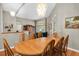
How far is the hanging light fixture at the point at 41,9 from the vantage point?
60.6 inches

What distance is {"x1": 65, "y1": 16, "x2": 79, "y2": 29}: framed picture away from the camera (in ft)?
4.99

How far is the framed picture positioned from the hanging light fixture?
0.35 metres

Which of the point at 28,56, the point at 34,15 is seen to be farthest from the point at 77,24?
the point at 28,56

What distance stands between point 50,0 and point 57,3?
11 centimetres

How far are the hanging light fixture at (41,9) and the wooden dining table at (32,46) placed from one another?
1.27 ft

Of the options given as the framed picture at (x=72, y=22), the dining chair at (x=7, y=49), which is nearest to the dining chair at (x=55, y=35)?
the framed picture at (x=72, y=22)

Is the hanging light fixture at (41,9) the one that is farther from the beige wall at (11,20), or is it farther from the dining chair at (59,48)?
the dining chair at (59,48)

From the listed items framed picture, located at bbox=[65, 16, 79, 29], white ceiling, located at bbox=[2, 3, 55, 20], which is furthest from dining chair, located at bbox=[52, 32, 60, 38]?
white ceiling, located at bbox=[2, 3, 55, 20]

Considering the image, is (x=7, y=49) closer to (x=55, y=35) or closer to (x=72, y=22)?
(x=55, y=35)

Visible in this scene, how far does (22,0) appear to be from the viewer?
4.95 ft

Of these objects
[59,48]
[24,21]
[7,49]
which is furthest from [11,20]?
[59,48]

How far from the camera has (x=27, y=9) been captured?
5.18ft

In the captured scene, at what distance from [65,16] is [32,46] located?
674 mm

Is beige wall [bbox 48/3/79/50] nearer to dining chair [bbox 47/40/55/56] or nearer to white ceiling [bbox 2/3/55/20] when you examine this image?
white ceiling [bbox 2/3/55/20]
